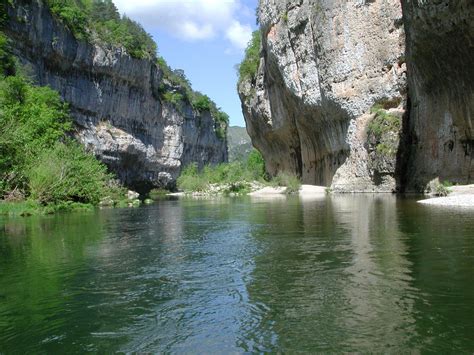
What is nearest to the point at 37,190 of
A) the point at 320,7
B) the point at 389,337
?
the point at 389,337

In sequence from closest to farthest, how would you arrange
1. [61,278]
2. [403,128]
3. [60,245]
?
[61,278] → [60,245] → [403,128]

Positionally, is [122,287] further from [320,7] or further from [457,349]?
[320,7]

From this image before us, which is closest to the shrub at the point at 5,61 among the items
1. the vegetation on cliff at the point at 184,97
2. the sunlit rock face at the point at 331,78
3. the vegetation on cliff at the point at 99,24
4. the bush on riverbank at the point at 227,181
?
the vegetation on cliff at the point at 99,24

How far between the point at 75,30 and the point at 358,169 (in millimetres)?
37743

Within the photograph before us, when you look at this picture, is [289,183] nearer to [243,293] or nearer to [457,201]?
[457,201]

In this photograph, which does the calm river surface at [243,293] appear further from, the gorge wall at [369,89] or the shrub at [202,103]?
the shrub at [202,103]

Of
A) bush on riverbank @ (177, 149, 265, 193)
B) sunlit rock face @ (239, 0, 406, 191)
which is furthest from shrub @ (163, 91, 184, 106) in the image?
sunlit rock face @ (239, 0, 406, 191)

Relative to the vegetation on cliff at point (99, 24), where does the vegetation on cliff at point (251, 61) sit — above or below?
below

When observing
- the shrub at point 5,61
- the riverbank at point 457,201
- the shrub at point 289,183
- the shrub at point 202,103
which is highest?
the shrub at point 202,103

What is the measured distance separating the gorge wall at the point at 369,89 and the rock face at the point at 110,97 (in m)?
20.2

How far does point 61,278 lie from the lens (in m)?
8.26

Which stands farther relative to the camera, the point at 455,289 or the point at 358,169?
the point at 358,169

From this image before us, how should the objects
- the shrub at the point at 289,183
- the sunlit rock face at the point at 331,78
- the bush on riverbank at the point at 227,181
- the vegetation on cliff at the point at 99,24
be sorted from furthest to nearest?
the bush on riverbank at the point at 227,181, the vegetation on cliff at the point at 99,24, the shrub at the point at 289,183, the sunlit rock face at the point at 331,78

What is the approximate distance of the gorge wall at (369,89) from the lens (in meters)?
29.2
